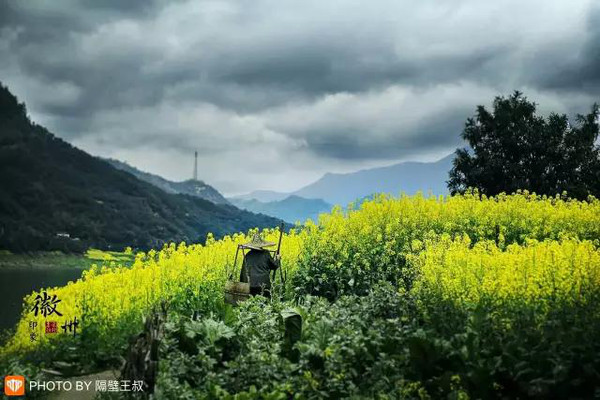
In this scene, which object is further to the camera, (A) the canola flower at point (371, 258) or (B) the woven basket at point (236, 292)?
(B) the woven basket at point (236, 292)

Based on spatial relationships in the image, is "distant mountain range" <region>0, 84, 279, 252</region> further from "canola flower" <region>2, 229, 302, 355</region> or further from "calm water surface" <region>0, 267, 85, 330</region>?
"canola flower" <region>2, 229, 302, 355</region>

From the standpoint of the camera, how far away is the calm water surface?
2802cm

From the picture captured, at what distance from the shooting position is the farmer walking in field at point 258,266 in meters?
11.9

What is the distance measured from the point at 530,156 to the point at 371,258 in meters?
19.4

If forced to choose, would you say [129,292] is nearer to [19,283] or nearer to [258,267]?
[258,267]

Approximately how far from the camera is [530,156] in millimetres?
28734

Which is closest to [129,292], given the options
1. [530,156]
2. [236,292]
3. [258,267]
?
[236,292]

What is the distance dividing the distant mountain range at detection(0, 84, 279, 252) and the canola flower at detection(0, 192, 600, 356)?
88.8 metres

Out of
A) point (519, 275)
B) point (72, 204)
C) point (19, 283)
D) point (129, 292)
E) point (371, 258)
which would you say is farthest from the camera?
point (72, 204)

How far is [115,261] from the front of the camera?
12.7m

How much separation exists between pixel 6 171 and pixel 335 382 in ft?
442

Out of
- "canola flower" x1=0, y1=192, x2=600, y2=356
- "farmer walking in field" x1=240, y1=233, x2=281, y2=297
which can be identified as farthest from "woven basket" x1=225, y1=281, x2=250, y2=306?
"farmer walking in field" x1=240, y1=233, x2=281, y2=297

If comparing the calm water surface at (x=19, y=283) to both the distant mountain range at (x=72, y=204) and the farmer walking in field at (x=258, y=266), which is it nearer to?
the farmer walking in field at (x=258, y=266)

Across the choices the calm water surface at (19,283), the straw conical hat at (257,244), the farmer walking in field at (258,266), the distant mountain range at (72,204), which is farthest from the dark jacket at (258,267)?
the distant mountain range at (72,204)
